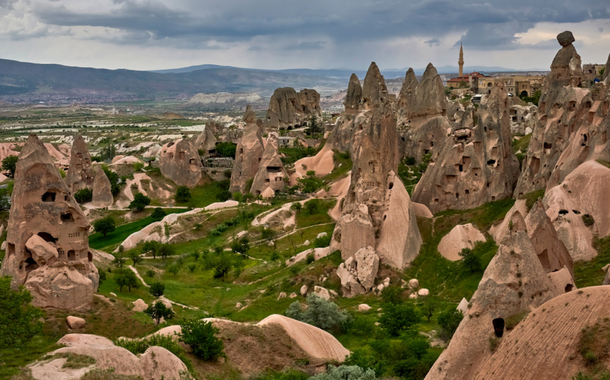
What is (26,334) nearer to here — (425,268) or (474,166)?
(425,268)

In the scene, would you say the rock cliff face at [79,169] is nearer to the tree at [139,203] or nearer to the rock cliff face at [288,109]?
the tree at [139,203]

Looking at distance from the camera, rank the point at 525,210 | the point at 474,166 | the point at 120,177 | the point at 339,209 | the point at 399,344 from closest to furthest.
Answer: the point at 399,344 → the point at 525,210 → the point at 474,166 → the point at 339,209 → the point at 120,177

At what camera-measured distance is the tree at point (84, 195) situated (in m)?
76.0

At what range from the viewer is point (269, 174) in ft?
244

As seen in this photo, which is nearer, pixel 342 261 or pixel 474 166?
pixel 342 261

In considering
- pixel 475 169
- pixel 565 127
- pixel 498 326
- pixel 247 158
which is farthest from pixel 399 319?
pixel 247 158

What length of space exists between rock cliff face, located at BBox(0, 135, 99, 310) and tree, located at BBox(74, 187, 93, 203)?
42481 millimetres

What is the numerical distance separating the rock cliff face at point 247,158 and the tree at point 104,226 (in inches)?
711

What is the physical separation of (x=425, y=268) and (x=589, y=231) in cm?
1118

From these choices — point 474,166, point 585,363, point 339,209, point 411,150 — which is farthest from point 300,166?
point 585,363

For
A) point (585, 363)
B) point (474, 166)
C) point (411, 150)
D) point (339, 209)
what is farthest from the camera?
point (411, 150)

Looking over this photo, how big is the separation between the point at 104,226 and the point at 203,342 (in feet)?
145

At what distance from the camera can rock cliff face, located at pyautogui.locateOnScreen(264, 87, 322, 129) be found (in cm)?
11275

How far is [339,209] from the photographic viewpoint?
192 feet
